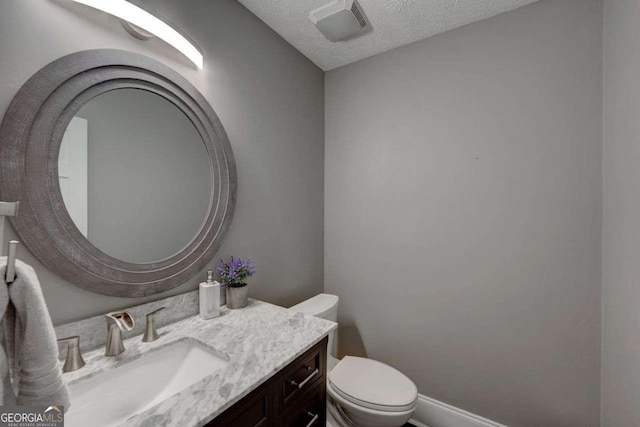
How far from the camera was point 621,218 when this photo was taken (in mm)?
1125

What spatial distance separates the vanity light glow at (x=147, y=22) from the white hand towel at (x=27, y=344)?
89cm

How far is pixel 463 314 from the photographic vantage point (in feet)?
5.28

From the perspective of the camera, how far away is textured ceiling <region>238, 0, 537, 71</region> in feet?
4.74

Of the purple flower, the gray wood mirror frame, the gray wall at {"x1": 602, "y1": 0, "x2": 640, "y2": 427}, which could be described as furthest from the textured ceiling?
the purple flower

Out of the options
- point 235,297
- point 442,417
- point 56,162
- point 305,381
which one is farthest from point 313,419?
point 56,162

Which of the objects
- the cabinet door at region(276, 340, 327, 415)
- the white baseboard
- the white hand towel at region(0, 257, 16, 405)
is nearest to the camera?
the white hand towel at region(0, 257, 16, 405)

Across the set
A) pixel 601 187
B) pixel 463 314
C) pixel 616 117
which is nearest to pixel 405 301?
pixel 463 314

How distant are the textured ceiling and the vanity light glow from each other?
1.99 feet

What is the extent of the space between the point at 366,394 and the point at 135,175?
1500mm

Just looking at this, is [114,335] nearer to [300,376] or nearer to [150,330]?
[150,330]

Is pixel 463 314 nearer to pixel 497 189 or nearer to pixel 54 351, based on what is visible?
pixel 497 189

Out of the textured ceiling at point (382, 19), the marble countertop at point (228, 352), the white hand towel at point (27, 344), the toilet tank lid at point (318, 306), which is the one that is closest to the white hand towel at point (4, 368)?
the white hand towel at point (27, 344)

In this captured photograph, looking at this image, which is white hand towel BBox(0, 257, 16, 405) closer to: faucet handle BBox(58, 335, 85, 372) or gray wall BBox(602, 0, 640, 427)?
faucet handle BBox(58, 335, 85, 372)

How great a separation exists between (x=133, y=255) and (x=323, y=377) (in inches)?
36.1
